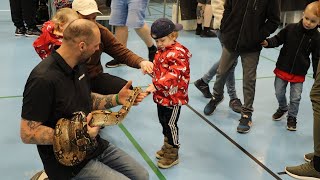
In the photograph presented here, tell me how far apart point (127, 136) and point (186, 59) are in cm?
102

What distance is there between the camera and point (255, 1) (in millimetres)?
3207

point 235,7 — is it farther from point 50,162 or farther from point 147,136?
point 50,162

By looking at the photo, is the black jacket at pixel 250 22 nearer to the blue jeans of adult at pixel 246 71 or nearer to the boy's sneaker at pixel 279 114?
the blue jeans of adult at pixel 246 71

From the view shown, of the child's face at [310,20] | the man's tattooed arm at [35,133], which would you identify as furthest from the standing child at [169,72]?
the child's face at [310,20]

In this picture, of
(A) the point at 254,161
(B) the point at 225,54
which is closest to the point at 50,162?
(A) the point at 254,161

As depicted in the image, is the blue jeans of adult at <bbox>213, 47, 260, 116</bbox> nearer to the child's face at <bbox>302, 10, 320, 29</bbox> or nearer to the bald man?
the child's face at <bbox>302, 10, 320, 29</bbox>

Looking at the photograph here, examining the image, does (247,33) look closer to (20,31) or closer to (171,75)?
(171,75)

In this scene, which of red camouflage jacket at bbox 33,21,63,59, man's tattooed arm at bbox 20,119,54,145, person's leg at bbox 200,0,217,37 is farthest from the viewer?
person's leg at bbox 200,0,217,37

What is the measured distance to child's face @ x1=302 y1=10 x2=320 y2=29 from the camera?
320 cm

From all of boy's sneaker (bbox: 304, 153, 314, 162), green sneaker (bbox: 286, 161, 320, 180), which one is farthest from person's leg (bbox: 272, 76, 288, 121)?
green sneaker (bbox: 286, 161, 320, 180)

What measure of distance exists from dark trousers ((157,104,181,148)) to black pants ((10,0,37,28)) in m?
4.20

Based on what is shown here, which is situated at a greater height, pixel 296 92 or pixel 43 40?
pixel 43 40

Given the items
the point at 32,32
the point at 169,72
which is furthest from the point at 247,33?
the point at 32,32

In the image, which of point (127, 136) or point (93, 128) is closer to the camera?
point (93, 128)
